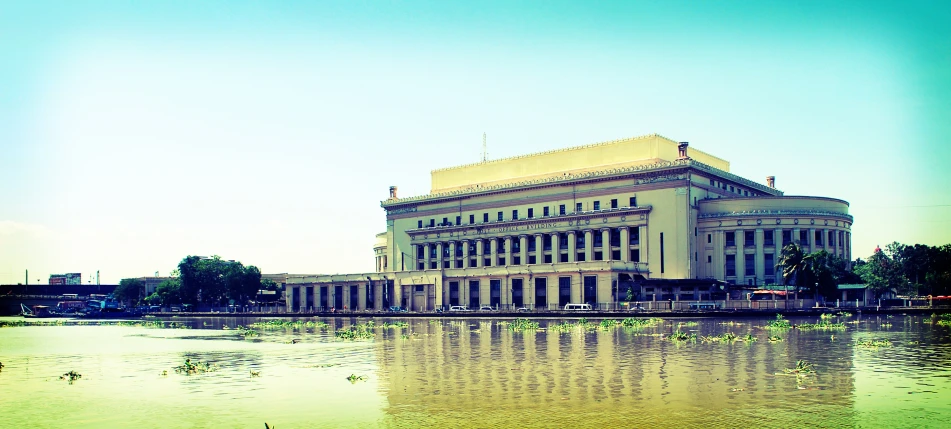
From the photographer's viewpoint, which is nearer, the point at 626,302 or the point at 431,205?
the point at 626,302

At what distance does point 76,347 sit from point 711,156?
4082 inches

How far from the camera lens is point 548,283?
123 meters

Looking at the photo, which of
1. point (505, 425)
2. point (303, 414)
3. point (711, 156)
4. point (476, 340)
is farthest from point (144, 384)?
point (711, 156)

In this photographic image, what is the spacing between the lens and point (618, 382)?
1296 inches

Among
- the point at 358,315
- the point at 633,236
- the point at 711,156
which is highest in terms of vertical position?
the point at 711,156

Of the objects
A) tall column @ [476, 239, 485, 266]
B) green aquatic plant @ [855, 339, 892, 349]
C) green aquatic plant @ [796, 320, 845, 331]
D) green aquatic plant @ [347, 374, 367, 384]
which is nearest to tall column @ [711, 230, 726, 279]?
tall column @ [476, 239, 485, 266]

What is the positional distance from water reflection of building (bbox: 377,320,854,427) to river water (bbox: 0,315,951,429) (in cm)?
8

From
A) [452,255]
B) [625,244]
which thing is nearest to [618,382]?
[625,244]

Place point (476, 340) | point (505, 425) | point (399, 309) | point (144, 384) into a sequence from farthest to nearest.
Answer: point (399, 309) → point (476, 340) → point (144, 384) → point (505, 425)

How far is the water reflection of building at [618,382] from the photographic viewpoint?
25.9m

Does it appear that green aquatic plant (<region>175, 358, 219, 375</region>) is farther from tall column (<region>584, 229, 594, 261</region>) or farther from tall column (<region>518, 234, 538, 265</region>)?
tall column (<region>518, 234, 538, 265</region>)

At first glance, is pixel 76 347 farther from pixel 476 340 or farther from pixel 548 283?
pixel 548 283

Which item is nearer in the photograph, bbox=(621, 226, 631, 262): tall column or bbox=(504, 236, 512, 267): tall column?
bbox=(621, 226, 631, 262): tall column

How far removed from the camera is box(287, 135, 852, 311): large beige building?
382 feet
